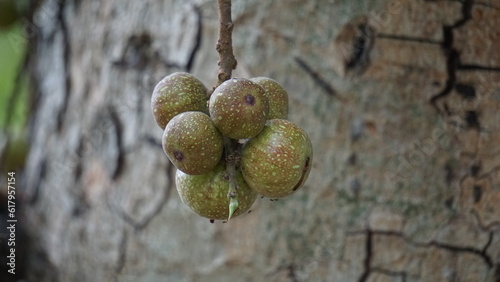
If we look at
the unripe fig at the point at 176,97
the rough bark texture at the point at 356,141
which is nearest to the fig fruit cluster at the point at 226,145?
the unripe fig at the point at 176,97

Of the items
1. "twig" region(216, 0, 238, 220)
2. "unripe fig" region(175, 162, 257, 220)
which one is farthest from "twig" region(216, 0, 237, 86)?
"unripe fig" region(175, 162, 257, 220)

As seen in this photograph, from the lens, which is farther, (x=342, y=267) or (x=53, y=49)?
(x=53, y=49)

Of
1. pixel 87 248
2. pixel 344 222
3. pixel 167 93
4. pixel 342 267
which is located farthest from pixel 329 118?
pixel 87 248

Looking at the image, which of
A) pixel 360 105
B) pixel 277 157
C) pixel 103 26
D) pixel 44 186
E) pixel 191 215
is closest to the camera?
pixel 277 157

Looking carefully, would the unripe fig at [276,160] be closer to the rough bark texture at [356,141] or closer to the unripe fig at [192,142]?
the unripe fig at [192,142]

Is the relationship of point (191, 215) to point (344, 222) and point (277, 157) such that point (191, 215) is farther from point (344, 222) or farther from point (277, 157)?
point (277, 157)
